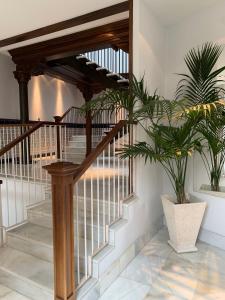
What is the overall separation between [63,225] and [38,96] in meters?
5.79

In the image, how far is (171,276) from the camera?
234cm

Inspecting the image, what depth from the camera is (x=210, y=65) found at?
2902mm

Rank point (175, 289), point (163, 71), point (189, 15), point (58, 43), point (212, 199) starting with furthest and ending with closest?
point (58, 43) → point (163, 71) → point (189, 15) → point (212, 199) → point (175, 289)

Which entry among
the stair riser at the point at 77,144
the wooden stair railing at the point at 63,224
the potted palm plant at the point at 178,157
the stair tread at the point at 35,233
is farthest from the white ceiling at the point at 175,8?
the stair riser at the point at 77,144

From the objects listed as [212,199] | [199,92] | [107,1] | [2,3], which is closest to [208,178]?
[212,199]

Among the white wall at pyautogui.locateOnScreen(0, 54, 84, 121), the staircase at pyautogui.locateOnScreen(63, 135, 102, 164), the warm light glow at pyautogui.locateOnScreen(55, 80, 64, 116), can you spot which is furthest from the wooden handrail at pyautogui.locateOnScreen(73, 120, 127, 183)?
the warm light glow at pyautogui.locateOnScreen(55, 80, 64, 116)

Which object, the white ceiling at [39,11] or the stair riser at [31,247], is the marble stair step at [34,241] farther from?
the white ceiling at [39,11]

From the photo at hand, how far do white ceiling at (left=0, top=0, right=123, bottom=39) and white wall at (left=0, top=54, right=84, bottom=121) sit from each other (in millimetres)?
2155

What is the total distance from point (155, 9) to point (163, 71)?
0.79 meters

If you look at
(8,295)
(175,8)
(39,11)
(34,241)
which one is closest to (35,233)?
(34,241)

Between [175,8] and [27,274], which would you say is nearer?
[27,274]

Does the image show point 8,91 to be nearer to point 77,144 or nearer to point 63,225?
point 77,144

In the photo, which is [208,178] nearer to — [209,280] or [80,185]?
[209,280]

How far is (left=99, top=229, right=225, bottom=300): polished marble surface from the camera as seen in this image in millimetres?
2094
